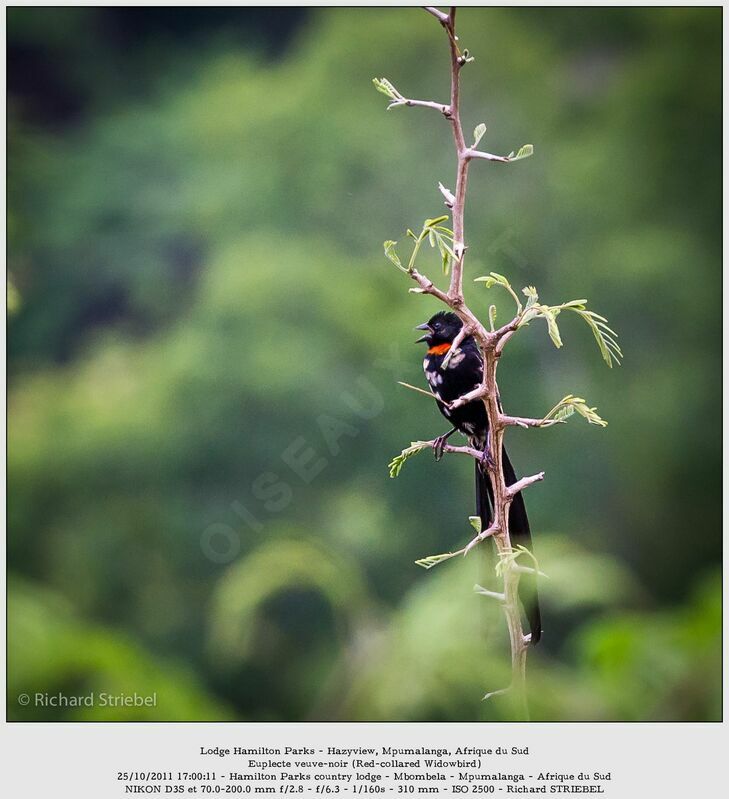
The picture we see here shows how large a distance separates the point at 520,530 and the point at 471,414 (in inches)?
18.8

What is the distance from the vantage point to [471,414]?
1748 millimetres

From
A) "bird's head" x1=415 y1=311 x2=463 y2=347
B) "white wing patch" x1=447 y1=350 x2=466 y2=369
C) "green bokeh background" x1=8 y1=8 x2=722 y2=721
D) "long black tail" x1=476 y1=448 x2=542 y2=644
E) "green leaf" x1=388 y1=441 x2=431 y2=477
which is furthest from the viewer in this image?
"green bokeh background" x1=8 y1=8 x2=722 y2=721

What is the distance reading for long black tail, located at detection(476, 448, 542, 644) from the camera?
1236 mm

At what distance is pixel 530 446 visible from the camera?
10.1 feet

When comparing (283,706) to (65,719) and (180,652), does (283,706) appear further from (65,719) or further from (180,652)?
(65,719)

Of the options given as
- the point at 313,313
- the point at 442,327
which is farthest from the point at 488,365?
the point at 313,313

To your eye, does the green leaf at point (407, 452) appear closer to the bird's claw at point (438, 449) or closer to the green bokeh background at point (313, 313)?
the bird's claw at point (438, 449)

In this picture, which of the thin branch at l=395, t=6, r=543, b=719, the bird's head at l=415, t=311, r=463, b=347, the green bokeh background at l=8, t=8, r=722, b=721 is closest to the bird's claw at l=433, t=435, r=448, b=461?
the thin branch at l=395, t=6, r=543, b=719

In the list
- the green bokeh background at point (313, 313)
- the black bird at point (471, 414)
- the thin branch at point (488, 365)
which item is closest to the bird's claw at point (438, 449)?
the black bird at point (471, 414)

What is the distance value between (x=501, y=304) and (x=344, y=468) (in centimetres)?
78

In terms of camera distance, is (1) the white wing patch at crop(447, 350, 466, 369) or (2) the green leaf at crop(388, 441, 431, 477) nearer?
(2) the green leaf at crop(388, 441, 431, 477)

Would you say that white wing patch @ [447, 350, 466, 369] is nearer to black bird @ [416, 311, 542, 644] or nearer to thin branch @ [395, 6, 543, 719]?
black bird @ [416, 311, 542, 644]
